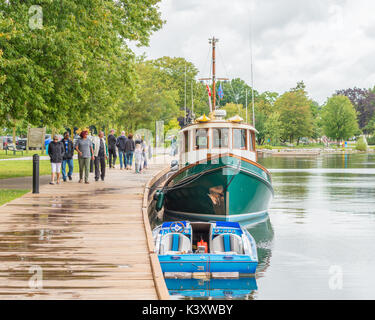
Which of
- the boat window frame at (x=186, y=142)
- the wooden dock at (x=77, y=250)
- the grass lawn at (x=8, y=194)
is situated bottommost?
the wooden dock at (x=77, y=250)

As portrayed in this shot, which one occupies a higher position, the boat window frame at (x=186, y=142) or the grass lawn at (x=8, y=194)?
the boat window frame at (x=186, y=142)

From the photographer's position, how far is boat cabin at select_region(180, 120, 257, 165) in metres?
19.8

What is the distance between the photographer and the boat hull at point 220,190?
62.1 feet

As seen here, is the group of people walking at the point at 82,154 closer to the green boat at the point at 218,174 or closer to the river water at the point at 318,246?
the green boat at the point at 218,174

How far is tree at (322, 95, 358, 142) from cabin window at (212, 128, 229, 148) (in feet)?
316

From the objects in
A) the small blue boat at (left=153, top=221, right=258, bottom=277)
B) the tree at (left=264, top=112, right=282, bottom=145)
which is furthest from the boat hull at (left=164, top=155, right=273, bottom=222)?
the tree at (left=264, top=112, right=282, bottom=145)

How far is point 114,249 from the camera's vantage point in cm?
979

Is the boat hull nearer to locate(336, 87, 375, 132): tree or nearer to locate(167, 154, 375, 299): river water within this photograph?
locate(167, 154, 375, 299): river water

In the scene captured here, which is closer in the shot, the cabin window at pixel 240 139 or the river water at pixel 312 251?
the river water at pixel 312 251

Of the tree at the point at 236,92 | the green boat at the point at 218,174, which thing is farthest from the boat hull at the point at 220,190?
the tree at the point at 236,92

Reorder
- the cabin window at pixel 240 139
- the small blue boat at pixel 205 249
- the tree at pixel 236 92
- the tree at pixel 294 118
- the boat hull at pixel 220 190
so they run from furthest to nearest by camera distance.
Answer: the tree at pixel 236 92 < the tree at pixel 294 118 < the cabin window at pixel 240 139 < the boat hull at pixel 220 190 < the small blue boat at pixel 205 249

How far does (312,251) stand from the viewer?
16.1 m

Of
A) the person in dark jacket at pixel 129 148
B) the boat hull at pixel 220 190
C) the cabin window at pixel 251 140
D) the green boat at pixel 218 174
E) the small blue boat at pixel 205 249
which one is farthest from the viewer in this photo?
the person in dark jacket at pixel 129 148
